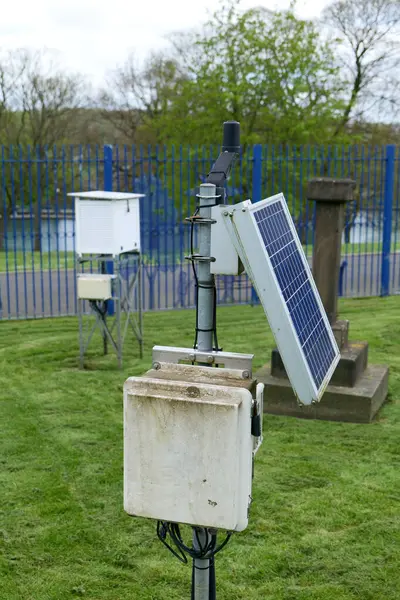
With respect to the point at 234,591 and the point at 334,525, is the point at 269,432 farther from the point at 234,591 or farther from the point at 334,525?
the point at 234,591

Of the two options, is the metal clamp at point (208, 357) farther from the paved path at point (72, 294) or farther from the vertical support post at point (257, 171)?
the vertical support post at point (257, 171)

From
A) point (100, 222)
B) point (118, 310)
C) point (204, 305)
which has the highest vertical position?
point (100, 222)

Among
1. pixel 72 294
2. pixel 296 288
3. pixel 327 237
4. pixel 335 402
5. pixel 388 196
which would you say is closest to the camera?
pixel 296 288

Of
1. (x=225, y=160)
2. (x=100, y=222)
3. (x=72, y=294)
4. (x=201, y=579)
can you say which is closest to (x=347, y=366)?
(x=100, y=222)

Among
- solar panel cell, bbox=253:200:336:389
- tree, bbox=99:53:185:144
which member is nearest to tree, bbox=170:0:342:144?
tree, bbox=99:53:185:144

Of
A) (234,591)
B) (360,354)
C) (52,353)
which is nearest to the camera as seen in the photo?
(234,591)

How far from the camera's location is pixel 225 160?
268 centimetres

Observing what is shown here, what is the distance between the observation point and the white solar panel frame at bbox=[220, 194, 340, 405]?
2.34m

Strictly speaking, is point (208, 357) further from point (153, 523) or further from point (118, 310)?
point (118, 310)

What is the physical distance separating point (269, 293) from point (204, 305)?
0.37 m

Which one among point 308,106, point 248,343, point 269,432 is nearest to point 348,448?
point 269,432

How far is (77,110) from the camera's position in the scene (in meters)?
30.9

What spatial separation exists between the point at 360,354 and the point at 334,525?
2627mm

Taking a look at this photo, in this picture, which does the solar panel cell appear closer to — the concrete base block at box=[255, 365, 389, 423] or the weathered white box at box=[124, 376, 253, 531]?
→ the weathered white box at box=[124, 376, 253, 531]
